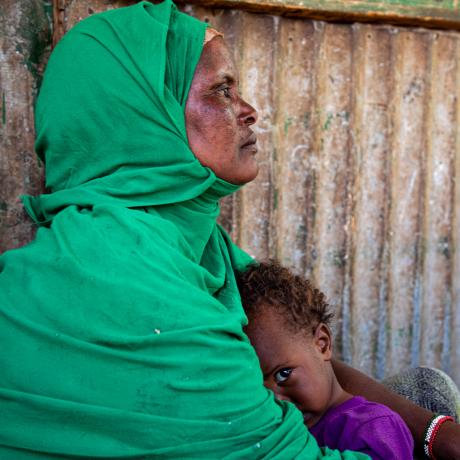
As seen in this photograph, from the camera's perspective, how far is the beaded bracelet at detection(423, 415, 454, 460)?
7.09 feet

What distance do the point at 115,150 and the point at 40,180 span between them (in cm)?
76

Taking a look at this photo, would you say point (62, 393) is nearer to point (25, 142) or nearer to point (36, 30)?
point (25, 142)

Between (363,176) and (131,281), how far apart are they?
5.91ft

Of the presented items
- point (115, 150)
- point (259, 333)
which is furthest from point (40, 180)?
point (259, 333)

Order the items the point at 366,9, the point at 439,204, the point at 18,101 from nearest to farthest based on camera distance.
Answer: the point at 18,101 < the point at 366,9 < the point at 439,204

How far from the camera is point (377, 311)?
3352 mm

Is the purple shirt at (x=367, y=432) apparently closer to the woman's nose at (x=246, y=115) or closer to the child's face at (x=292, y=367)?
the child's face at (x=292, y=367)

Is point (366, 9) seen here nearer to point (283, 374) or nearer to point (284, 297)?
point (284, 297)

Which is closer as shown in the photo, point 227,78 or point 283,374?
point 283,374

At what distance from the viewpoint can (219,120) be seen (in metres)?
2.22

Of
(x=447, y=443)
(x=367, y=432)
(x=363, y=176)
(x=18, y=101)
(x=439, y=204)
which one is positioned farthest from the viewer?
(x=439, y=204)

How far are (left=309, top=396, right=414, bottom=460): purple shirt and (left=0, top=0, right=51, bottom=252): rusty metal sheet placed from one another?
1346 millimetres

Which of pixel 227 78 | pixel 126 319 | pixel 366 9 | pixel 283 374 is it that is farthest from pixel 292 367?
pixel 366 9

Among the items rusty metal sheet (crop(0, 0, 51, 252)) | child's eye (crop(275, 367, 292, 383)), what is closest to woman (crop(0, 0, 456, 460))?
child's eye (crop(275, 367, 292, 383))
